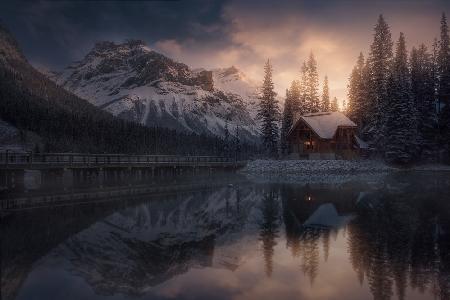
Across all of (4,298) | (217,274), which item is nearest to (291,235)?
(217,274)

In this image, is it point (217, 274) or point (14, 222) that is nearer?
point (217, 274)

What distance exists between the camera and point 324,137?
226 feet

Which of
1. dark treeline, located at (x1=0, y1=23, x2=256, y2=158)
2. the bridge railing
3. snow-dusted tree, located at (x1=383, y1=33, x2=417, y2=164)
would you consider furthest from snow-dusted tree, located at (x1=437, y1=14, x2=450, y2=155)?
the bridge railing

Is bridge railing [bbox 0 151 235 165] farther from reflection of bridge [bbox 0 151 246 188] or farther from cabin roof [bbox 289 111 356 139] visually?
cabin roof [bbox 289 111 356 139]

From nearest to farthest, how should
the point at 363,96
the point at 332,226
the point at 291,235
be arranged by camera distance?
the point at 291,235, the point at 332,226, the point at 363,96

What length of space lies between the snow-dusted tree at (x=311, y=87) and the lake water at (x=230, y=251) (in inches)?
2210

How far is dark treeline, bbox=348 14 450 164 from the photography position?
6481 cm

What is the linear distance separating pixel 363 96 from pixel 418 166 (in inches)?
771

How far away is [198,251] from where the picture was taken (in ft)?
59.8

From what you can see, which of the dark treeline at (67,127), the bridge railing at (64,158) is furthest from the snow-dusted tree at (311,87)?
the bridge railing at (64,158)

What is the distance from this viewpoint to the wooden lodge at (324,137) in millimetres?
69812

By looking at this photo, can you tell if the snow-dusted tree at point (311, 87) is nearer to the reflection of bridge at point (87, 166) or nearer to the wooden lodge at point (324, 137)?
the wooden lodge at point (324, 137)

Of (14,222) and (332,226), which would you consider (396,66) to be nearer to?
(332,226)

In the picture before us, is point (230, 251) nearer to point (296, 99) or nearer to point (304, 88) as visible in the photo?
point (296, 99)
